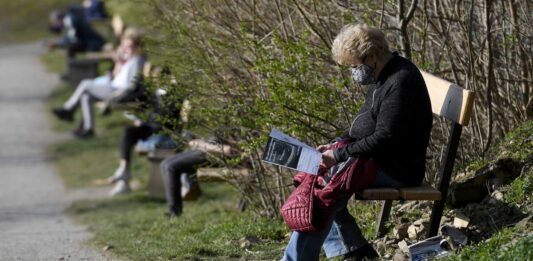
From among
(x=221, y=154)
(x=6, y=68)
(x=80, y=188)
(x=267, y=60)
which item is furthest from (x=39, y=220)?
(x=6, y=68)

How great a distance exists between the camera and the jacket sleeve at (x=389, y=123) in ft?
19.6

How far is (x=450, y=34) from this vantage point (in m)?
7.53

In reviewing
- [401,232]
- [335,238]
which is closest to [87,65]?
[401,232]

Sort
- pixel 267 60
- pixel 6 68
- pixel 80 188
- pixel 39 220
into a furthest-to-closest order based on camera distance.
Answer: pixel 6 68
pixel 80 188
pixel 39 220
pixel 267 60

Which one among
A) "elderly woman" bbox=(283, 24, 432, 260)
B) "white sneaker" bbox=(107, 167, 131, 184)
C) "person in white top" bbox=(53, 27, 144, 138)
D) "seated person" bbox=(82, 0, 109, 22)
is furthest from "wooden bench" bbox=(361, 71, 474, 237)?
"seated person" bbox=(82, 0, 109, 22)

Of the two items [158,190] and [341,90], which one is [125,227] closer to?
[158,190]

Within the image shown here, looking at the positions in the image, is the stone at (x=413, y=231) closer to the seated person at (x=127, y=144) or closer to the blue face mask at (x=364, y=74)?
the blue face mask at (x=364, y=74)

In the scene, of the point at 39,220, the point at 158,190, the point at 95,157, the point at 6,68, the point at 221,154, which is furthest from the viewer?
the point at 6,68

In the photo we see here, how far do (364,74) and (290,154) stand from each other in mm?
610

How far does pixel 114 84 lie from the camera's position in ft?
44.0

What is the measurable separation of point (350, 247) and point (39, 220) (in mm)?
5299

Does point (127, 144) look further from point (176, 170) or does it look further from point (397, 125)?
point (397, 125)

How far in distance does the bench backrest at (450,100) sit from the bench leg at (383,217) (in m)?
0.70

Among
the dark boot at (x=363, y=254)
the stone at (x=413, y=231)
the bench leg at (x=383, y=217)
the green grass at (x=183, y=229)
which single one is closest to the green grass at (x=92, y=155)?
the green grass at (x=183, y=229)
